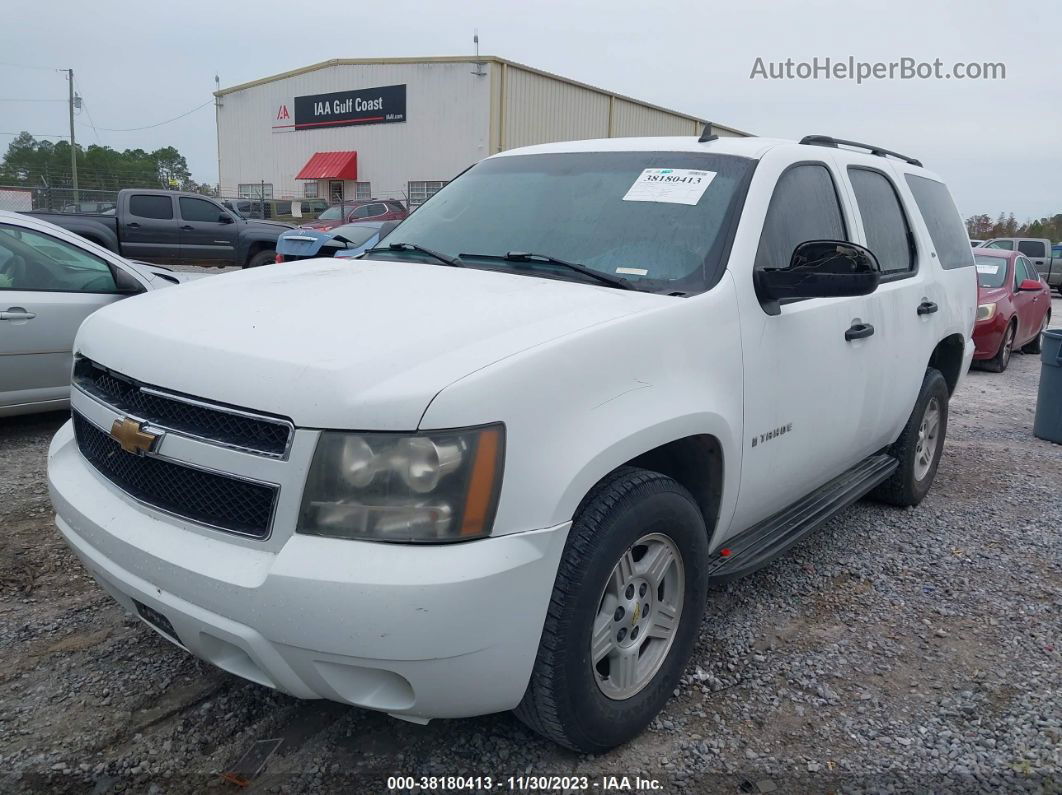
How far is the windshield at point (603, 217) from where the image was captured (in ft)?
9.96

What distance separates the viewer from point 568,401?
7.34ft

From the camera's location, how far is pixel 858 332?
3.63m

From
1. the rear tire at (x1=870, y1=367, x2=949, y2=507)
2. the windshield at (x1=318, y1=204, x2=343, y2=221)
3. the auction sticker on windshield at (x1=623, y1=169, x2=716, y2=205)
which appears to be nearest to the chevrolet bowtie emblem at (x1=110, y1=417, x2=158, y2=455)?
the auction sticker on windshield at (x1=623, y1=169, x2=716, y2=205)

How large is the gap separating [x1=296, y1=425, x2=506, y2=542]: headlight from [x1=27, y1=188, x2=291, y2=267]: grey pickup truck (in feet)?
47.1

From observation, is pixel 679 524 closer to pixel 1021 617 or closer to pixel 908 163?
pixel 1021 617

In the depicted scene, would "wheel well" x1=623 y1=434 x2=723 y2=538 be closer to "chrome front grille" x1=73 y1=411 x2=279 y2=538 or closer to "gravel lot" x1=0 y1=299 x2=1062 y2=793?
"gravel lot" x1=0 y1=299 x2=1062 y2=793

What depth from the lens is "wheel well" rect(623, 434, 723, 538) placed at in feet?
9.21

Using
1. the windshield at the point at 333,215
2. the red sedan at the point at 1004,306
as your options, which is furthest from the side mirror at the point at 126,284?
the windshield at the point at 333,215

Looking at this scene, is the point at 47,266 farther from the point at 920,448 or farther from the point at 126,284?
the point at 920,448

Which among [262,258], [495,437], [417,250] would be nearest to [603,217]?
[417,250]

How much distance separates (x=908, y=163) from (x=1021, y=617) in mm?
2670

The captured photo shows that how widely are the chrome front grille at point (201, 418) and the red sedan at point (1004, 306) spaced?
31.9 feet

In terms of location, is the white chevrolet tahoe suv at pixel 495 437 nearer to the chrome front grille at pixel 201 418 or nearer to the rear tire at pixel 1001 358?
the chrome front grille at pixel 201 418

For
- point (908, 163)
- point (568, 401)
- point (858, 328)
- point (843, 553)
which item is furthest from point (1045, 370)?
point (568, 401)
